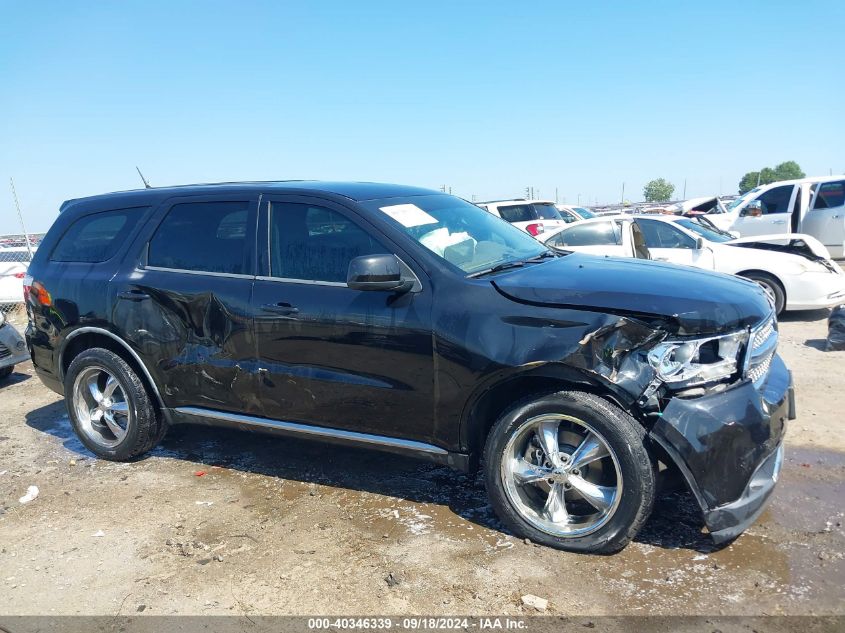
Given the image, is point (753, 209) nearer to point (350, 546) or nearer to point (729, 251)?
point (729, 251)

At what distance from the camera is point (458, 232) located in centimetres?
390

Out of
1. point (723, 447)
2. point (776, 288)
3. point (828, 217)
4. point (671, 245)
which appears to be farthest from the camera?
point (828, 217)

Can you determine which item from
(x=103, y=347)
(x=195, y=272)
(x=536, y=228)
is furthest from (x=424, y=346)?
(x=536, y=228)

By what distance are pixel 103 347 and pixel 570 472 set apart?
3.36m

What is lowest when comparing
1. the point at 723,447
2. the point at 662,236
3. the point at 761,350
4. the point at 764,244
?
the point at 723,447

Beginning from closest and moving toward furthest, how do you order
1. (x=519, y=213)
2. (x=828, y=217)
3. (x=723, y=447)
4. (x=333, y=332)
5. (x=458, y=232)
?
(x=723, y=447)
(x=333, y=332)
(x=458, y=232)
(x=828, y=217)
(x=519, y=213)

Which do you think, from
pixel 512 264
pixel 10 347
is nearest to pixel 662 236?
pixel 512 264

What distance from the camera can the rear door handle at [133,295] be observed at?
4250mm

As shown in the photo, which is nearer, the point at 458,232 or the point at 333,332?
the point at 333,332

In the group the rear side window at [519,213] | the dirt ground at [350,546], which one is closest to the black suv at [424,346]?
the dirt ground at [350,546]

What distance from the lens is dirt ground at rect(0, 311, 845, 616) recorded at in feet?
9.34

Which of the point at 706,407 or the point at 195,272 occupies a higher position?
the point at 195,272

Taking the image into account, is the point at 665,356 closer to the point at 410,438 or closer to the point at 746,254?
the point at 410,438

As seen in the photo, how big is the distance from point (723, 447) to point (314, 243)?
2.41 meters
